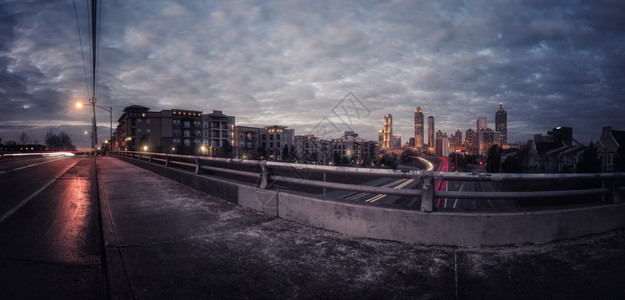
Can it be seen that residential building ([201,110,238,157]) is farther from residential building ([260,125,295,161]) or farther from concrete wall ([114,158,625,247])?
concrete wall ([114,158,625,247])

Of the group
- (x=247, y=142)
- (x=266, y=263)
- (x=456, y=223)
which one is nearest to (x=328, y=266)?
(x=266, y=263)

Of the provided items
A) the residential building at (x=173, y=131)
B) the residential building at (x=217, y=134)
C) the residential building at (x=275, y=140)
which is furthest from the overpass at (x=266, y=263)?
the residential building at (x=275, y=140)

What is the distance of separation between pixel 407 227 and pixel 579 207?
114 inches

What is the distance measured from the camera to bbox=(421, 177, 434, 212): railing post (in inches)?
135

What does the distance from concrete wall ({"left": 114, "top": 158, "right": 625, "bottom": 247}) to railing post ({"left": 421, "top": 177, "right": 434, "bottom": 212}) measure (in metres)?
0.09

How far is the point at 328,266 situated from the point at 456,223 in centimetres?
180

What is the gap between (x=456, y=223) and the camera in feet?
11.1

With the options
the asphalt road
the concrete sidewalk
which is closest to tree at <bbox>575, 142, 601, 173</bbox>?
the concrete sidewalk

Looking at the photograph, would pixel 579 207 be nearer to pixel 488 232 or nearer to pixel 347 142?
pixel 488 232

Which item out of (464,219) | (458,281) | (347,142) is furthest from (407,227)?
(347,142)

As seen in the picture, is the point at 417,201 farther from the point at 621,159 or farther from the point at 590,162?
the point at 621,159

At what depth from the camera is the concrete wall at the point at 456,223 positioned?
3375 mm

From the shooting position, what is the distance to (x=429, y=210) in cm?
346

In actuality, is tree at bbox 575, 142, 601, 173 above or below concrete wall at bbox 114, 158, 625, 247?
below
